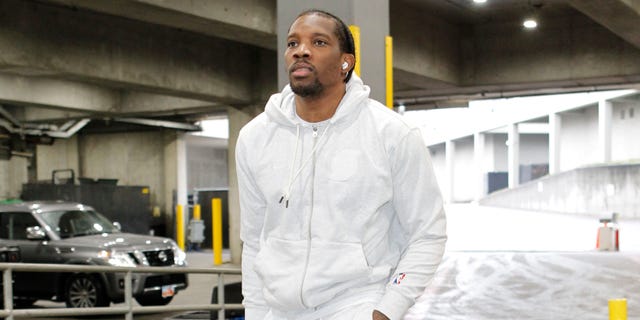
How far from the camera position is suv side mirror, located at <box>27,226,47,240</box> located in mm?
12492

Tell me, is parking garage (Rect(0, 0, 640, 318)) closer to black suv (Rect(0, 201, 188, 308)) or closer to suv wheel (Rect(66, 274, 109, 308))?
black suv (Rect(0, 201, 188, 308))

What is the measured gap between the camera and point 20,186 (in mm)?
28219

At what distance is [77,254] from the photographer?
12258 mm

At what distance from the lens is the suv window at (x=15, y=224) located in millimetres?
12938

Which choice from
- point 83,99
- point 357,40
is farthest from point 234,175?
point 357,40

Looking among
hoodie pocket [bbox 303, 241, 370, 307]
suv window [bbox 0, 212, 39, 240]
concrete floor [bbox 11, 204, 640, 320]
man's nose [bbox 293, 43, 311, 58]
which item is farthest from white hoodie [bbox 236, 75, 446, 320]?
suv window [bbox 0, 212, 39, 240]

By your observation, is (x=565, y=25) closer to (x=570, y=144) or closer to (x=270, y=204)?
(x=270, y=204)

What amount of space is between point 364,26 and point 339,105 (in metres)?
2.98

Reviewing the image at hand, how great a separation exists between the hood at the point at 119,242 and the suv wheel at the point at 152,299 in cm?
88

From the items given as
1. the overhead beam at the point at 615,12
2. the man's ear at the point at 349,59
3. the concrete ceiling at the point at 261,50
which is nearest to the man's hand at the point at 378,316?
the man's ear at the point at 349,59

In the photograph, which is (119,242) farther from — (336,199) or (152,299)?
(336,199)

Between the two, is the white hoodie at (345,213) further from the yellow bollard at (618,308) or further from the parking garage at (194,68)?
the yellow bollard at (618,308)

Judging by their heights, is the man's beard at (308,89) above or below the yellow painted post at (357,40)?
below

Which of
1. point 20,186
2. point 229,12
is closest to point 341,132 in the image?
point 229,12
